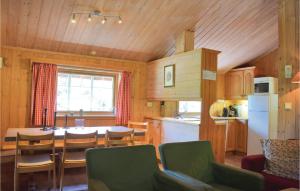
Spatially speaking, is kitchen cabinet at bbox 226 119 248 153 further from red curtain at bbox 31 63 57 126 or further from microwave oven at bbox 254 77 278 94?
red curtain at bbox 31 63 57 126

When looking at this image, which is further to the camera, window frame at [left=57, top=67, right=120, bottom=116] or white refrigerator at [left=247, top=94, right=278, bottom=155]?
white refrigerator at [left=247, top=94, right=278, bottom=155]

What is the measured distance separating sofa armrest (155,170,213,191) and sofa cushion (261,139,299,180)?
3.95 feet

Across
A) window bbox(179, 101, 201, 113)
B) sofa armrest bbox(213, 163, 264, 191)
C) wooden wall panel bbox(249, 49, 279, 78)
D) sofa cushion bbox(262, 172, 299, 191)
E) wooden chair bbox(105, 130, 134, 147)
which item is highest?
wooden wall panel bbox(249, 49, 279, 78)

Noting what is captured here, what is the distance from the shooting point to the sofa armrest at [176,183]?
1.95 meters

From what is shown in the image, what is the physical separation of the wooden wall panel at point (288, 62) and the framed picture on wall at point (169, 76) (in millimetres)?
1902

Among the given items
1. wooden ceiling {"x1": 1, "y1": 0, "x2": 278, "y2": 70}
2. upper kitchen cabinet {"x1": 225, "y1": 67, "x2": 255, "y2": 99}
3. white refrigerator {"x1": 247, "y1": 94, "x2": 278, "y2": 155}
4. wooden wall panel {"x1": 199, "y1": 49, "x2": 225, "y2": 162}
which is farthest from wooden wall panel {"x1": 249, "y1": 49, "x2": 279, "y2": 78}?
wooden wall panel {"x1": 199, "y1": 49, "x2": 225, "y2": 162}

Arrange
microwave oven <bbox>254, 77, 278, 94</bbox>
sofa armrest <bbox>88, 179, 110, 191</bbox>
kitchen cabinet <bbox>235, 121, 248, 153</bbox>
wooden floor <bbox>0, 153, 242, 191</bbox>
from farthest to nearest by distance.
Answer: kitchen cabinet <bbox>235, 121, 248, 153</bbox> < microwave oven <bbox>254, 77, 278, 94</bbox> < wooden floor <bbox>0, 153, 242, 191</bbox> < sofa armrest <bbox>88, 179, 110, 191</bbox>

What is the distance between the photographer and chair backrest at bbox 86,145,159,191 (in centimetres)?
211

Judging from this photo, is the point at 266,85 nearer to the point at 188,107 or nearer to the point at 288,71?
the point at 188,107

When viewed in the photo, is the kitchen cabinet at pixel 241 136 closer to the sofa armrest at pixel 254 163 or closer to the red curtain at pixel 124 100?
the red curtain at pixel 124 100

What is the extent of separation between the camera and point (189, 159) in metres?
2.61

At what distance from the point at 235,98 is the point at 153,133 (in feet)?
8.39

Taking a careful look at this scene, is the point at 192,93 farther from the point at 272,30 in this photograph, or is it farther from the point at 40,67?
the point at 40,67

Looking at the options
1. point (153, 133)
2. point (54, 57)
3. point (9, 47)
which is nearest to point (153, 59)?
point (153, 133)
